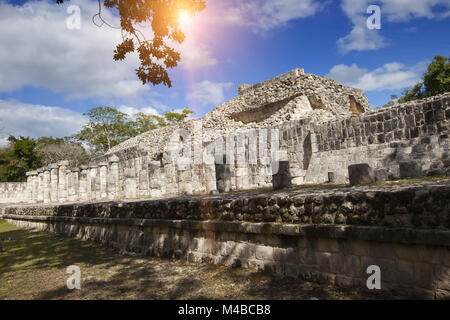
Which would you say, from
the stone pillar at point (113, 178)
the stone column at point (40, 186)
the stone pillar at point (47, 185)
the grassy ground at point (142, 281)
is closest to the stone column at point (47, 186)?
the stone pillar at point (47, 185)

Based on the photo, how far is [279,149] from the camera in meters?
11.4

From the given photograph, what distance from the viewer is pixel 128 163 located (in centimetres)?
1645

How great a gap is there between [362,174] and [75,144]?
38.0 metres

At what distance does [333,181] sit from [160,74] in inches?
186

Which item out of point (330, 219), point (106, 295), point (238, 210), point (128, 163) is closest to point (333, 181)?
point (238, 210)

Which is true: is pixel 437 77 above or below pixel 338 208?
above

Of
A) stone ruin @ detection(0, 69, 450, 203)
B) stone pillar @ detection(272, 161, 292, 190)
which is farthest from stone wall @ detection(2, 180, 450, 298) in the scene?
stone ruin @ detection(0, 69, 450, 203)

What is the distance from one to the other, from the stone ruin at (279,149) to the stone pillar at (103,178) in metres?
0.05

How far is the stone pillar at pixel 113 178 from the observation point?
16094 millimetres

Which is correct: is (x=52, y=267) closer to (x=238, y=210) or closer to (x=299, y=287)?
(x=238, y=210)

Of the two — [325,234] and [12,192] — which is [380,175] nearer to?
[325,234]

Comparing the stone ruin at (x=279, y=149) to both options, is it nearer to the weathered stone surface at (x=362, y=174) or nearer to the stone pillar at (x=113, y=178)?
the stone pillar at (x=113, y=178)

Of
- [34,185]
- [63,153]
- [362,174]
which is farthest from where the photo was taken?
[63,153]

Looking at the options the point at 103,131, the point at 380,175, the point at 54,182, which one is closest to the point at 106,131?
the point at 103,131
